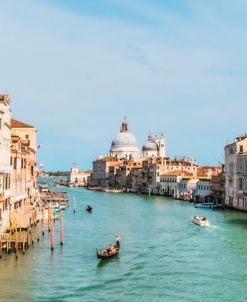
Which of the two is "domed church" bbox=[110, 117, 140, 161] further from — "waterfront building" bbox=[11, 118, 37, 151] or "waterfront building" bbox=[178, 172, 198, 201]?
"waterfront building" bbox=[11, 118, 37, 151]

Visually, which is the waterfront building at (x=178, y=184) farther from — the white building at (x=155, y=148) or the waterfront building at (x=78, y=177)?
the waterfront building at (x=78, y=177)

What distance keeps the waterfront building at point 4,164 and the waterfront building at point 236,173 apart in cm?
2231

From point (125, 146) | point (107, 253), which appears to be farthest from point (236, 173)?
point (125, 146)

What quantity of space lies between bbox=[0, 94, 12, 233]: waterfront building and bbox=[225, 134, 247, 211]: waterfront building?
73.2ft

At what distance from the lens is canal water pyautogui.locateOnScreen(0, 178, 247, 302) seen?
16719 millimetres

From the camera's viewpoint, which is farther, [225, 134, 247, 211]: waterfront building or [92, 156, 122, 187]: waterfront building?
[92, 156, 122, 187]: waterfront building

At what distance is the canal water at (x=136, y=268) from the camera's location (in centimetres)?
1672

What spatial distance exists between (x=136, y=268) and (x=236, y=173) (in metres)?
27.3

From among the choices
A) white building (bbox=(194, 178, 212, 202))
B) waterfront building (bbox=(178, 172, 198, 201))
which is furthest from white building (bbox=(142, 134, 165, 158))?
white building (bbox=(194, 178, 212, 202))

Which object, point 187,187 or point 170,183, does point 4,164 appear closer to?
point 187,187

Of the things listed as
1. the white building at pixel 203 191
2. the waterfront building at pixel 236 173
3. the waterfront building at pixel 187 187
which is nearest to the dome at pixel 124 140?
the waterfront building at pixel 187 187

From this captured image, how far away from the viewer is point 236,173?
153ft

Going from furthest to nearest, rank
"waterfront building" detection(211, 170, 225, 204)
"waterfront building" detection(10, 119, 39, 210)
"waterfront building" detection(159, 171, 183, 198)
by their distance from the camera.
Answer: "waterfront building" detection(159, 171, 183, 198) < "waterfront building" detection(211, 170, 225, 204) < "waterfront building" detection(10, 119, 39, 210)

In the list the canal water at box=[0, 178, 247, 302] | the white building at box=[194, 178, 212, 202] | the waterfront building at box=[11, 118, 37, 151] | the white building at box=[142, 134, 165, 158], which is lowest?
the canal water at box=[0, 178, 247, 302]
